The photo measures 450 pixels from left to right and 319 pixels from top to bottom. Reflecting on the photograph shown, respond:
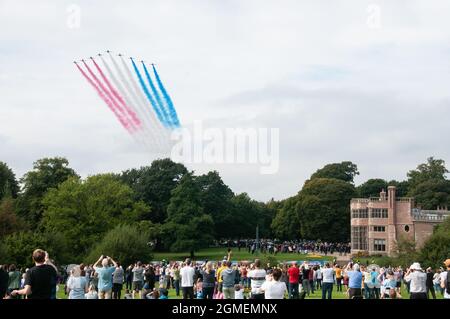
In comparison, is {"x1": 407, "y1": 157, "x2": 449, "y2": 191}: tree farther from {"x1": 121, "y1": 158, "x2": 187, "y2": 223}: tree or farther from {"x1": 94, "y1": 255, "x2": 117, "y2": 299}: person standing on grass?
{"x1": 94, "y1": 255, "x2": 117, "y2": 299}: person standing on grass

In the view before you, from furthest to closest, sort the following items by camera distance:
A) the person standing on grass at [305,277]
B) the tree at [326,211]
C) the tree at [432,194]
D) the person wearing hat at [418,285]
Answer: the tree at [432,194] → the tree at [326,211] → the person standing on grass at [305,277] → the person wearing hat at [418,285]

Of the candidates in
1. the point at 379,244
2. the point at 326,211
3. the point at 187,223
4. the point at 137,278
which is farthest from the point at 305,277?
the point at 326,211

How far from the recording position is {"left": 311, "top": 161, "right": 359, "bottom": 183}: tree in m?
138

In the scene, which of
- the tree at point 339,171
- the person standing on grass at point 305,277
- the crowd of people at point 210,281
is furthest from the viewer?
the tree at point 339,171

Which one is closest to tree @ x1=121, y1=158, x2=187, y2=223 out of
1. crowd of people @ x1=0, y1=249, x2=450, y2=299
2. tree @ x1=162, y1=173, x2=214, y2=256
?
tree @ x1=162, y1=173, x2=214, y2=256

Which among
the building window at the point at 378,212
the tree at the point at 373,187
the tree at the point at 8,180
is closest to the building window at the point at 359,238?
the building window at the point at 378,212

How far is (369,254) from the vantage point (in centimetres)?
10238

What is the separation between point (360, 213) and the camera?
357 feet

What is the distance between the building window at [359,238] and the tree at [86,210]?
1385 inches

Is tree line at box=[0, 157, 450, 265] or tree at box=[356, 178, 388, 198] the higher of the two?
tree at box=[356, 178, 388, 198]

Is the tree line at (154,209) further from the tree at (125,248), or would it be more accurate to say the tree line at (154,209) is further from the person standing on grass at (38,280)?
the person standing on grass at (38,280)

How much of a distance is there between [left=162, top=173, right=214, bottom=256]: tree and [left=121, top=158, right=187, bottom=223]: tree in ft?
31.9

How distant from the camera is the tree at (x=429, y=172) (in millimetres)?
137525
